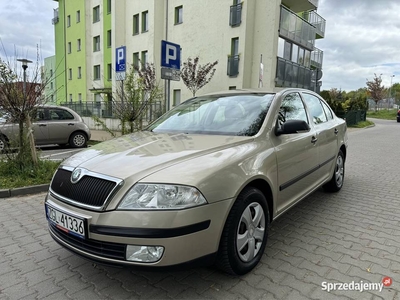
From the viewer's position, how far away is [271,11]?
16234mm

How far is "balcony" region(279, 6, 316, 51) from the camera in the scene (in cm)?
1683

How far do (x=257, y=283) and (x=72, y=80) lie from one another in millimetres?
33249

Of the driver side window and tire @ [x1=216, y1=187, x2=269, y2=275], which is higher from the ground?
the driver side window

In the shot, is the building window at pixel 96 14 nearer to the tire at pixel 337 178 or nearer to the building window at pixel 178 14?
the building window at pixel 178 14

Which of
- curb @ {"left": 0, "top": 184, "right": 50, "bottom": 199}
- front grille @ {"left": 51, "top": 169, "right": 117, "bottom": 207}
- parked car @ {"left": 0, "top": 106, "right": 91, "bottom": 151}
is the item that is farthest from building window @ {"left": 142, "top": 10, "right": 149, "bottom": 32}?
front grille @ {"left": 51, "top": 169, "right": 117, "bottom": 207}

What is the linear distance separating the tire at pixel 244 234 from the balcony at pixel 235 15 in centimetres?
1645

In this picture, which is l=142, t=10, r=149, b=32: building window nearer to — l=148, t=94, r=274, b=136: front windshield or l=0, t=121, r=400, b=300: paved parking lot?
l=148, t=94, r=274, b=136: front windshield

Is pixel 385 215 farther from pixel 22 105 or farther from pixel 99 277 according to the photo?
pixel 22 105

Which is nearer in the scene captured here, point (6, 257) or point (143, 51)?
point (6, 257)

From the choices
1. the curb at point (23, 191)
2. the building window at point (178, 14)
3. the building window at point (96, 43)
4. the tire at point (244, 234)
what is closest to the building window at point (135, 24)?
the building window at point (178, 14)

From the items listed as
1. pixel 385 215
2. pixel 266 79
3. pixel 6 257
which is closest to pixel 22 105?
pixel 6 257

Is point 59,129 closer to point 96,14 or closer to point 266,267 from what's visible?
point 266,267

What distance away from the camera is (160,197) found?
202 centimetres

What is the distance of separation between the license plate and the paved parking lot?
0.50 metres
